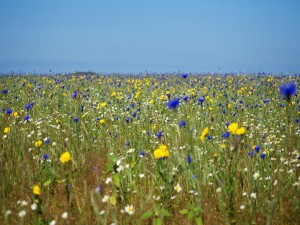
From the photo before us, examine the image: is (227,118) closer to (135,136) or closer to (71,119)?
(135,136)

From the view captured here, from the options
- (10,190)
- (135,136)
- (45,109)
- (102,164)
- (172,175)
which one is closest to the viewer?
(172,175)

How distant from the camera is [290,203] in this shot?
267cm

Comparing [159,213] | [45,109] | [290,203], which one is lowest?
[290,203]

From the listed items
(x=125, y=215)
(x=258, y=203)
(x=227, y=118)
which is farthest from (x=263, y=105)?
(x=125, y=215)

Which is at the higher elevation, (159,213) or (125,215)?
(159,213)

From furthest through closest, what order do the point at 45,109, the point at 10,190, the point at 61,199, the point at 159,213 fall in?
the point at 45,109
the point at 10,190
the point at 61,199
the point at 159,213

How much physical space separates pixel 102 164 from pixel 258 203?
6.81ft

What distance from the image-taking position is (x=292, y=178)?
2949 millimetres

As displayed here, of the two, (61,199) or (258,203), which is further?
(61,199)

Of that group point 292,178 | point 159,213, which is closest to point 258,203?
point 292,178

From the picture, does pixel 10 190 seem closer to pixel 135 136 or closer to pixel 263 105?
pixel 135 136

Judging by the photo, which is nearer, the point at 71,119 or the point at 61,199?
the point at 61,199

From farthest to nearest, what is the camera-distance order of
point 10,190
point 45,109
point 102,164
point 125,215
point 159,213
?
point 45,109
point 102,164
point 10,190
point 125,215
point 159,213

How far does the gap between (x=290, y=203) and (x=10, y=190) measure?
2.86m
